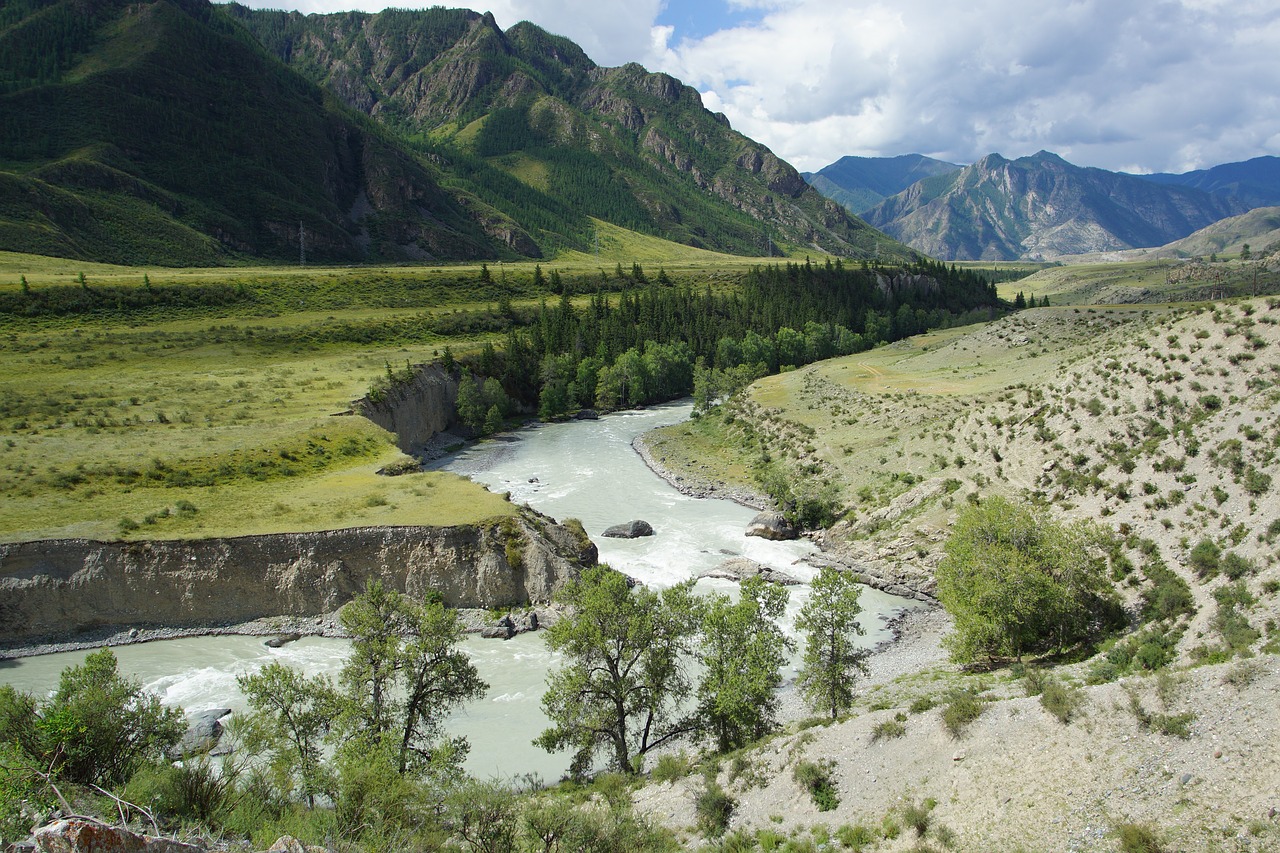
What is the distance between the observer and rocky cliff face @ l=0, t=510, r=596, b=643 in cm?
3781

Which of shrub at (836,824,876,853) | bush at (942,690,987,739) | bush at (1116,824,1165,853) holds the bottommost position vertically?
shrub at (836,824,876,853)

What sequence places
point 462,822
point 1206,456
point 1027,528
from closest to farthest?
point 462,822
point 1027,528
point 1206,456

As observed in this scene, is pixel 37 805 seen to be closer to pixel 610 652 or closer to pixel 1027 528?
pixel 610 652

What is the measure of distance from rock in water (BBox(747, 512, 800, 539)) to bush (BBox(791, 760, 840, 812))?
102 ft

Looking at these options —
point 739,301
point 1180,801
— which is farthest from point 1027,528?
point 739,301

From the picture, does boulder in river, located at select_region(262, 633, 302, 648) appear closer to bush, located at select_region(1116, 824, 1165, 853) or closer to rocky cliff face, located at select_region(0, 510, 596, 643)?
rocky cliff face, located at select_region(0, 510, 596, 643)

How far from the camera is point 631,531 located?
5219 cm

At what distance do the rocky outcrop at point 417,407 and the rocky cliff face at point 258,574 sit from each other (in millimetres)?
29149

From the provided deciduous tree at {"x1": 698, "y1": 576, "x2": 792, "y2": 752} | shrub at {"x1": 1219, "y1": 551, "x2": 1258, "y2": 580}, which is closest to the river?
deciduous tree at {"x1": 698, "y1": 576, "x2": 792, "y2": 752}

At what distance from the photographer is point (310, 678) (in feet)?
111

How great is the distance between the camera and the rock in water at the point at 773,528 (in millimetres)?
51906

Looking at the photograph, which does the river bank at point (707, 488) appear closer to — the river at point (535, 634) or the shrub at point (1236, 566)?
the river at point (535, 634)

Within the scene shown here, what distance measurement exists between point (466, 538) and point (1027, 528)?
29999 mm

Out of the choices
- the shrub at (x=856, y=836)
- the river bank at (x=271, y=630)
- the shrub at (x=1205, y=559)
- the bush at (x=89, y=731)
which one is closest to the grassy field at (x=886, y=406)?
the shrub at (x=1205, y=559)
